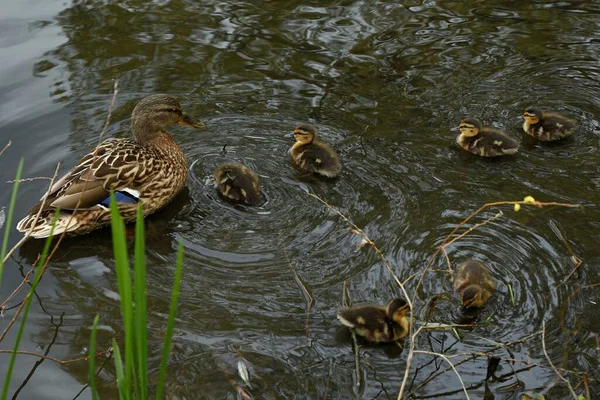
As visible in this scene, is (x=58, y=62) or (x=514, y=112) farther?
(x=58, y=62)

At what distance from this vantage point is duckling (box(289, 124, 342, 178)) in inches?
187

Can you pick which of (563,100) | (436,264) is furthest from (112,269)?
(563,100)

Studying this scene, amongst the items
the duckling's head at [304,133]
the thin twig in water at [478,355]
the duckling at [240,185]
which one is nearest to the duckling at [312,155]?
the duckling's head at [304,133]

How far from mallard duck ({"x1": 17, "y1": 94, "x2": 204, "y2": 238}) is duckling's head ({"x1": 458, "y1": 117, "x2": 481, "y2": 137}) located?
154 cm

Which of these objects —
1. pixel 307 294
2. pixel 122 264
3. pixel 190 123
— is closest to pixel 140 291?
pixel 122 264

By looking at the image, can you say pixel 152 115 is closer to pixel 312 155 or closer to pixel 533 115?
pixel 312 155

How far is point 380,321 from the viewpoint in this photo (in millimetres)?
3486

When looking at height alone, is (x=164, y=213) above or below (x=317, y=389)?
below

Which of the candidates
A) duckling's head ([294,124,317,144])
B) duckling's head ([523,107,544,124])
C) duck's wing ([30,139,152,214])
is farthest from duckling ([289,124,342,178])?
duckling's head ([523,107,544,124])

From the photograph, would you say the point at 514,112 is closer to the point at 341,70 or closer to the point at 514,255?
the point at 341,70

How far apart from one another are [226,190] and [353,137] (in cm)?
94

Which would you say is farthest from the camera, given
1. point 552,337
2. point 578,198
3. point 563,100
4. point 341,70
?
point 341,70

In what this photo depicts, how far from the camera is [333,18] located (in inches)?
262

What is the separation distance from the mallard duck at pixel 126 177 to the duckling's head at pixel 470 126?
5.06ft
